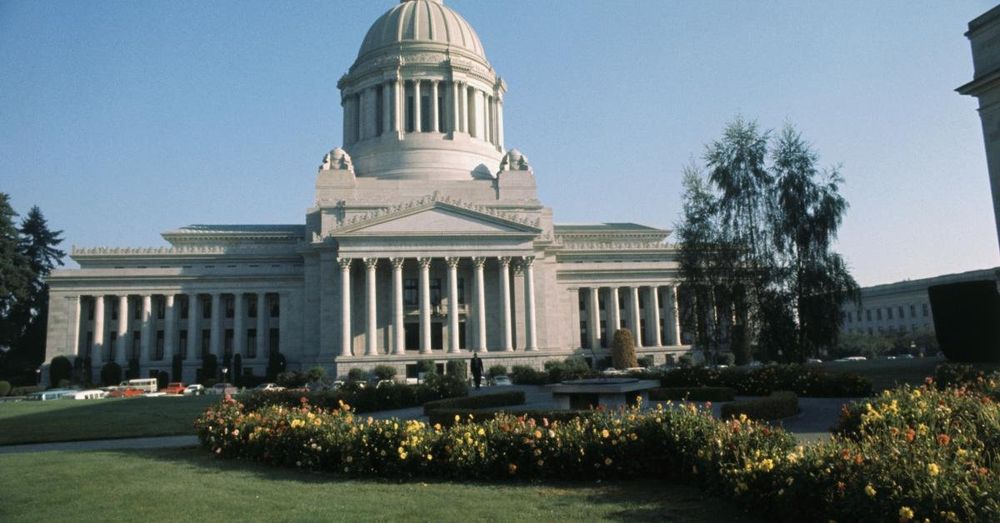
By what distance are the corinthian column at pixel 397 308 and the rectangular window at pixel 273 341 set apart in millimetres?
15545

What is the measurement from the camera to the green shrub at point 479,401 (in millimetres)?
24973

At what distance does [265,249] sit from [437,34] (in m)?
33.7

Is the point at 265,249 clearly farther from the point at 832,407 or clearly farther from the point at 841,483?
the point at 841,483

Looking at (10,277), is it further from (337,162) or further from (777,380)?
(777,380)

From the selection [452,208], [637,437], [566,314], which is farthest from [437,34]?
[637,437]

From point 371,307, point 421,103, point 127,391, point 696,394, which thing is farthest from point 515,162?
point 696,394

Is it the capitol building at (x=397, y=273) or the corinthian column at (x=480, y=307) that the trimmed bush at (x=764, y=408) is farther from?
the corinthian column at (x=480, y=307)

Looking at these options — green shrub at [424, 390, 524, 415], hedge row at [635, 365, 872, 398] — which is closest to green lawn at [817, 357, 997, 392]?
hedge row at [635, 365, 872, 398]

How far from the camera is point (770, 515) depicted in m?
9.82

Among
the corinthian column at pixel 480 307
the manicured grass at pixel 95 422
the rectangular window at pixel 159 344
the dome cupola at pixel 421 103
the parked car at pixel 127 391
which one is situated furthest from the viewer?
the dome cupola at pixel 421 103

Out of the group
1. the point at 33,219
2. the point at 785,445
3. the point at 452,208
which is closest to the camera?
the point at 785,445

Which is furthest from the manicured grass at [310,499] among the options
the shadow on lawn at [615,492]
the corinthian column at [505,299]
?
the corinthian column at [505,299]

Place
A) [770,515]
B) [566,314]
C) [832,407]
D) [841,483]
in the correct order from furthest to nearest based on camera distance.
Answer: [566,314]
[832,407]
[770,515]
[841,483]

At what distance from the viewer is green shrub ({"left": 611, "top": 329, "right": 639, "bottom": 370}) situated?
6275 centimetres
